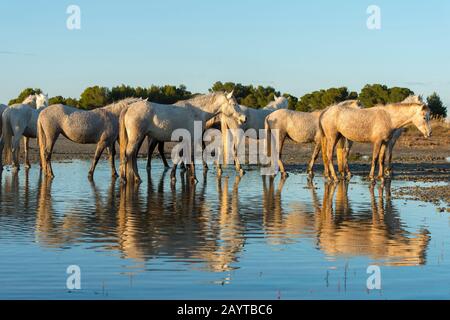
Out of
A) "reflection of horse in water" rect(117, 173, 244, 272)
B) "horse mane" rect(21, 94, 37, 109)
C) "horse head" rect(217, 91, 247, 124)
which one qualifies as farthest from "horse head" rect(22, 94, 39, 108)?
"reflection of horse in water" rect(117, 173, 244, 272)

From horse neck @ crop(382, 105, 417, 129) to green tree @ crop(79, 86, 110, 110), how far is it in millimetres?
44323

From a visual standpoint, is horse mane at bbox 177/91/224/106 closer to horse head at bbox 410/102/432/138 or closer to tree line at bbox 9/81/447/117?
horse head at bbox 410/102/432/138

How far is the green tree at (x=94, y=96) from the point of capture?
213 ft

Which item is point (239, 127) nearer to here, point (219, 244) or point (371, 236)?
point (371, 236)

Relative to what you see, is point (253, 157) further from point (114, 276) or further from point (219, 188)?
point (114, 276)

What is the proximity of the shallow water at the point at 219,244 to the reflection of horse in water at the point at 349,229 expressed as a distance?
0.06 feet

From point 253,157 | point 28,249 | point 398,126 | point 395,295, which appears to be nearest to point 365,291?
point 395,295

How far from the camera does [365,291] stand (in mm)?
7758

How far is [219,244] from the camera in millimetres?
10555

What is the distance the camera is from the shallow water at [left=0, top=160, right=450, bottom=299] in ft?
25.9

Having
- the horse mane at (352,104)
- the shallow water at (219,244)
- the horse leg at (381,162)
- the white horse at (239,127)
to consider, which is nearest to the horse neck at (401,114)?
the horse leg at (381,162)

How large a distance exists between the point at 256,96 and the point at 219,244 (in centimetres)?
6333

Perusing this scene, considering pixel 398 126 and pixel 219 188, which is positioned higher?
pixel 398 126

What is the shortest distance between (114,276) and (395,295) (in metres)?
2.86
